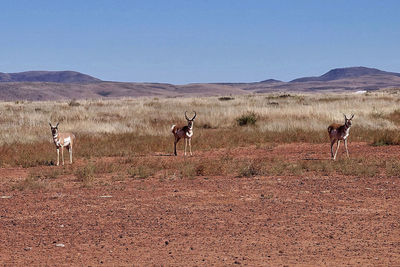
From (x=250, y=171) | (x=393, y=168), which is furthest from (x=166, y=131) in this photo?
(x=393, y=168)

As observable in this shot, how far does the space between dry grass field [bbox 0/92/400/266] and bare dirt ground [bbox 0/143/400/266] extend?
0.07 feet

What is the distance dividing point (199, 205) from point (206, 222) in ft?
4.74

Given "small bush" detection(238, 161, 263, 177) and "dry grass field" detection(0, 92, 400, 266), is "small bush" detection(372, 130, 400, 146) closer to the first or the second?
"dry grass field" detection(0, 92, 400, 266)

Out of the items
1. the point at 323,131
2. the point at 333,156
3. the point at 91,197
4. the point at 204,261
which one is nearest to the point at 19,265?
the point at 204,261

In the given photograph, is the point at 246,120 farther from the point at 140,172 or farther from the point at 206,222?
the point at 206,222

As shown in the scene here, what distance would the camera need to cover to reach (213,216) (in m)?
9.74

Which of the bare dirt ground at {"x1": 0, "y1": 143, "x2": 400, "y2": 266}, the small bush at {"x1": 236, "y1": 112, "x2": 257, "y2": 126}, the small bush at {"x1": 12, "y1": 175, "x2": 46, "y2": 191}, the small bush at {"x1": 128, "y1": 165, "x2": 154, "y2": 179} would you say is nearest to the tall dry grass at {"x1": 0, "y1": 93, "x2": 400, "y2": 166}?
the small bush at {"x1": 236, "y1": 112, "x2": 257, "y2": 126}

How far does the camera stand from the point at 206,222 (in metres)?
9.30

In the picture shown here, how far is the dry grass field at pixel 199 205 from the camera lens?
7.59 meters

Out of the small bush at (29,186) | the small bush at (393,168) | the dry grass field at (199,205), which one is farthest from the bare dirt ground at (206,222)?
the small bush at (393,168)

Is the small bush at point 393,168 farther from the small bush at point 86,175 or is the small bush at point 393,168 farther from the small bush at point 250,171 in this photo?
the small bush at point 86,175

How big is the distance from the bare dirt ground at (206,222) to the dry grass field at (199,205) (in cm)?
2

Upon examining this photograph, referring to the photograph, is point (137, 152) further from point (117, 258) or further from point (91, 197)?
point (117, 258)

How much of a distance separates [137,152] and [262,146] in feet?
15.9
